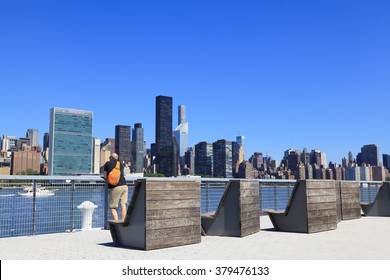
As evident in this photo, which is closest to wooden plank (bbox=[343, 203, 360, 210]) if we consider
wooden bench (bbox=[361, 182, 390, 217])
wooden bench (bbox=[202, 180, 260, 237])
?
wooden bench (bbox=[361, 182, 390, 217])

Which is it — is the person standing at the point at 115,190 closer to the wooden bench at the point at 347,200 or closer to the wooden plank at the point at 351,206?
the wooden bench at the point at 347,200

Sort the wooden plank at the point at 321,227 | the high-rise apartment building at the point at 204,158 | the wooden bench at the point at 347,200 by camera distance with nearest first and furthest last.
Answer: the wooden plank at the point at 321,227 → the wooden bench at the point at 347,200 → the high-rise apartment building at the point at 204,158

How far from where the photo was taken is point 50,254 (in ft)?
17.4

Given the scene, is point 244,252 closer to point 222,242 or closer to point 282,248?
point 282,248

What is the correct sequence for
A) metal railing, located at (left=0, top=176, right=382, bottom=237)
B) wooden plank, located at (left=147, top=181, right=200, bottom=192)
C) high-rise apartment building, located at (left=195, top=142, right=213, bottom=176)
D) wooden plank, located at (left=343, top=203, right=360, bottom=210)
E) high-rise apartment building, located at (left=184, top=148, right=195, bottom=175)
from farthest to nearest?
high-rise apartment building, located at (left=184, top=148, right=195, bottom=175)
high-rise apartment building, located at (left=195, top=142, right=213, bottom=176)
wooden plank, located at (left=343, top=203, right=360, bottom=210)
metal railing, located at (left=0, top=176, right=382, bottom=237)
wooden plank, located at (left=147, top=181, right=200, bottom=192)

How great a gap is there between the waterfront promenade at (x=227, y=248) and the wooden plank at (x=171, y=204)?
0.61 metres

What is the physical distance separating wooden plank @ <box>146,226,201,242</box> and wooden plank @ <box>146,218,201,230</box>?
5cm

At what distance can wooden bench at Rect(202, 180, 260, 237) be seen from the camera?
7160mm

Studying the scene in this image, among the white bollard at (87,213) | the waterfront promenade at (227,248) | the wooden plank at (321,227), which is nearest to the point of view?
the waterfront promenade at (227,248)

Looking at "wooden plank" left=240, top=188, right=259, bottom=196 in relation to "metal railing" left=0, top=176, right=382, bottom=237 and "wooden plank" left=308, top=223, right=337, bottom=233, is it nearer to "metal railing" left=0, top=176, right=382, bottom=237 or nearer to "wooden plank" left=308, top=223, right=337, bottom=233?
"wooden plank" left=308, top=223, right=337, bottom=233

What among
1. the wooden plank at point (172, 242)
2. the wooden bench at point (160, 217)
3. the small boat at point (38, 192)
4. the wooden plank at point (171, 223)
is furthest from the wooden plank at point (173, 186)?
the small boat at point (38, 192)

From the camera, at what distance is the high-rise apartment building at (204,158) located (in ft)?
574
